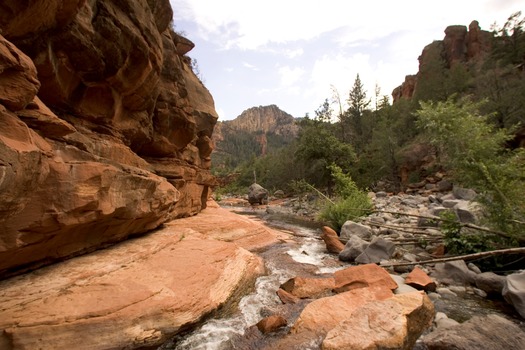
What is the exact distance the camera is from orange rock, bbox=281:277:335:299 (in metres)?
5.26

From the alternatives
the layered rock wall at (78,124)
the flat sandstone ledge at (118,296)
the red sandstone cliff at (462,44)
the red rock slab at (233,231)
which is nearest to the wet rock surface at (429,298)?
the flat sandstone ledge at (118,296)

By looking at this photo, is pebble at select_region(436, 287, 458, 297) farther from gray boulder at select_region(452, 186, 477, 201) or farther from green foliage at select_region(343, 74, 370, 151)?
green foliage at select_region(343, 74, 370, 151)

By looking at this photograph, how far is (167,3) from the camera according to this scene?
8.33 m

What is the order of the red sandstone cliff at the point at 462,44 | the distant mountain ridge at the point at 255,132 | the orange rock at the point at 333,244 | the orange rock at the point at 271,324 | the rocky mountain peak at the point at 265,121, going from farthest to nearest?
1. the rocky mountain peak at the point at 265,121
2. the distant mountain ridge at the point at 255,132
3. the red sandstone cliff at the point at 462,44
4. the orange rock at the point at 333,244
5. the orange rock at the point at 271,324

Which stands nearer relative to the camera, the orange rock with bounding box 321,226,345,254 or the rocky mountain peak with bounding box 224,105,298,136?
the orange rock with bounding box 321,226,345,254

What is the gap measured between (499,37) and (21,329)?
42458 millimetres

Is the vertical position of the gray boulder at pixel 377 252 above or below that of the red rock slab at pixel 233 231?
below

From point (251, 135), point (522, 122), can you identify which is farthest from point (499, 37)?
point (251, 135)

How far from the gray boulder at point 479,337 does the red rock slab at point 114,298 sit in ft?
9.86

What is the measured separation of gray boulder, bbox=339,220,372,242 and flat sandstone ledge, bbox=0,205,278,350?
17.6 feet

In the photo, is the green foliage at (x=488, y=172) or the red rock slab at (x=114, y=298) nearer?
the red rock slab at (x=114, y=298)

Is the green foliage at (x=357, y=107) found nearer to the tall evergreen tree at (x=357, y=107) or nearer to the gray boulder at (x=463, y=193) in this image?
the tall evergreen tree at (x=357, y=107)

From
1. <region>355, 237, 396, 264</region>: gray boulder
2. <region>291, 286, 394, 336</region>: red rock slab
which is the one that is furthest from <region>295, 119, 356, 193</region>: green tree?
<region>291, 286, 394, 336</region>: red rock slab

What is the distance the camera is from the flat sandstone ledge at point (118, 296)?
294 cm
